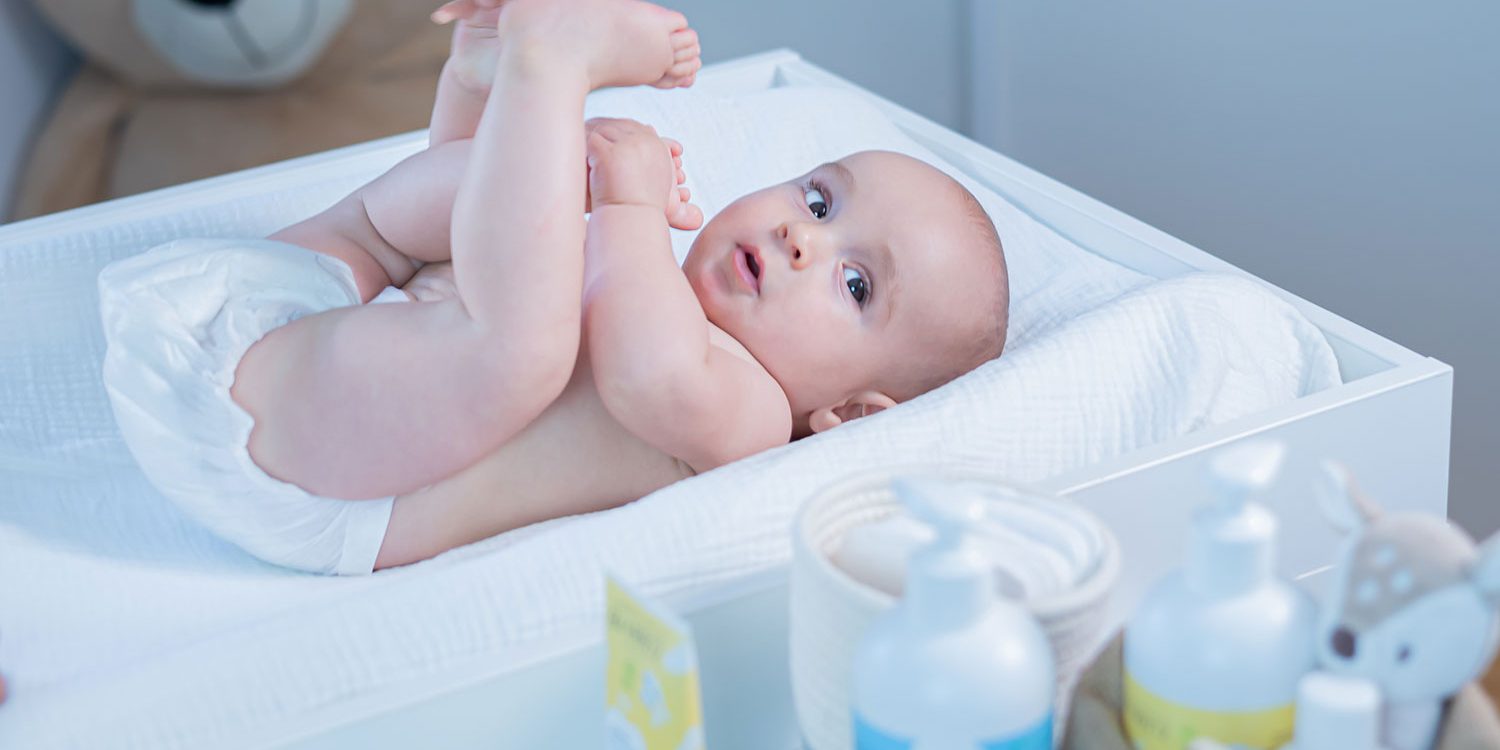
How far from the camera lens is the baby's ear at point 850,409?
3.66 ft

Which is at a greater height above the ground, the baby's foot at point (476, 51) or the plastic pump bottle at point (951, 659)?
the baby's foot at point (476, 51)

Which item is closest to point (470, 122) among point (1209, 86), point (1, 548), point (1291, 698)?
point (1, 548)

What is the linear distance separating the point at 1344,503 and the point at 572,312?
0.50 meters

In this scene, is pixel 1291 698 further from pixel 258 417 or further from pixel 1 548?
pixel 1 548

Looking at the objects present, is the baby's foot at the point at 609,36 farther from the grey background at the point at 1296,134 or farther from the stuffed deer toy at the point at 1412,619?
the grey background at the point at 1296,134

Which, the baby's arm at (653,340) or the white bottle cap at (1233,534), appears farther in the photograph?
the baby's arm at (653,340)

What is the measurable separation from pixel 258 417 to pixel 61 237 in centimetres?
45

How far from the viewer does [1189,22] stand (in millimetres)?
1909

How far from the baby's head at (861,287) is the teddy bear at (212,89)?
118cm

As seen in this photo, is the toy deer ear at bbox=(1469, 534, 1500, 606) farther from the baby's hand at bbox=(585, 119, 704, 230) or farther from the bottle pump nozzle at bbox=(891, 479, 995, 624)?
the baby's hand at bbox=(585, 119, 704, 230)

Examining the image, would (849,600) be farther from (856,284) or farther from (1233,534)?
(856,284)

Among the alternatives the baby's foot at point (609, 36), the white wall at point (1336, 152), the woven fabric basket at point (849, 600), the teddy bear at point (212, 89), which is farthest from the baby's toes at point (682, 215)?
the teddy bear at point (212, 89)

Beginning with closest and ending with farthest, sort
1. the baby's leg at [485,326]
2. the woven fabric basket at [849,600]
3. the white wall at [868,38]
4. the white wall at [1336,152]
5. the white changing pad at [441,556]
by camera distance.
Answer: the woven fabric basket at [849,600] → the white changing pad at [441,556] → the baby's leg at [485,326] → the white wall at [1336,152] → the white wall at [868,38]

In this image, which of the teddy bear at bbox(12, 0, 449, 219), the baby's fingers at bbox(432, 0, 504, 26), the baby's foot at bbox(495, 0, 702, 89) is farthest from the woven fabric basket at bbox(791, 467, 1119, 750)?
the teddy bear at bbox(12, 0, 449, 219)
